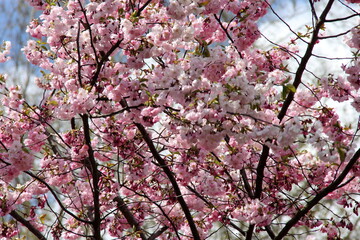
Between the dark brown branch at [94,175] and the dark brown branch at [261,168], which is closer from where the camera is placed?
the dark brown branch at [94,175]

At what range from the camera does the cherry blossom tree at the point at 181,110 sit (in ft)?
10.6

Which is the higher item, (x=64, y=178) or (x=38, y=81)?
(x=38, y=81)

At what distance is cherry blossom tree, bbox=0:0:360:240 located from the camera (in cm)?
324

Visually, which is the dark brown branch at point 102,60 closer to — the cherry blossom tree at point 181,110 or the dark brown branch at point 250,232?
the cherry blossom tree at point 181,110

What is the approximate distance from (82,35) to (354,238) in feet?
30.5

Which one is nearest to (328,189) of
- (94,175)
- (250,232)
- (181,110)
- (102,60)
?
(250,232)

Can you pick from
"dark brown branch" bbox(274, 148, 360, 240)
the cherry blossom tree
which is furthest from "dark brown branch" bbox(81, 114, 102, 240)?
"dark brown branch" bbox(274, 148, 360, 240)

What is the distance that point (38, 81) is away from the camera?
4.91 meters

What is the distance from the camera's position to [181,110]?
3.33 m

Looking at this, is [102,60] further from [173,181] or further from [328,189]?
[328,189]

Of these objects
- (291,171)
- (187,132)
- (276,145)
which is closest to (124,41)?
(187,132)

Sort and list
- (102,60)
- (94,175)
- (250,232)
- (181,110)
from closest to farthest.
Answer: (181,110) → (102,60) → (94,175) → (250,232)

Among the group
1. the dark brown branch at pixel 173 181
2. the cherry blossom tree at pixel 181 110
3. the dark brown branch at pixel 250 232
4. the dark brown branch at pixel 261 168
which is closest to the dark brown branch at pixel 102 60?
the cherry blossom tree at pixel 181 110

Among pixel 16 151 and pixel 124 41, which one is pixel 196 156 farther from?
pixel 16 151
